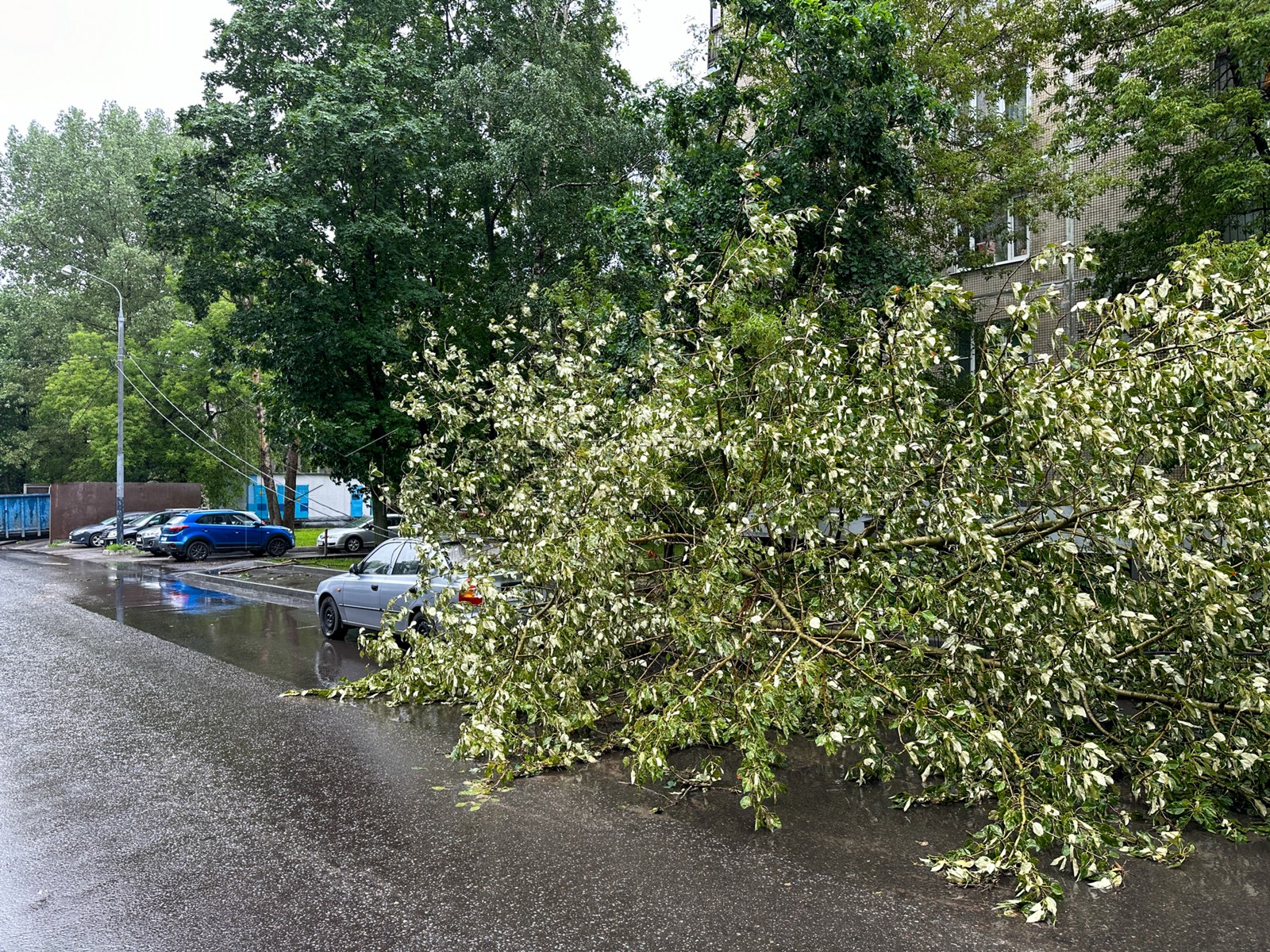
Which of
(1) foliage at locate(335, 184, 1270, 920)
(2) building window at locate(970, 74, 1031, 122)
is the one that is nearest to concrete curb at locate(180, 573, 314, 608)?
(1) foliage at locate(335, 184, 1270, 920)

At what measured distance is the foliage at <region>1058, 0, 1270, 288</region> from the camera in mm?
14414

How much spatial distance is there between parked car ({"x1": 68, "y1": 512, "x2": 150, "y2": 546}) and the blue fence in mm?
9573

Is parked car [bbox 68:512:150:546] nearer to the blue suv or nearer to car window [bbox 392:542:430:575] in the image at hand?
the blue suv

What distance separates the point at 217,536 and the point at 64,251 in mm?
29124

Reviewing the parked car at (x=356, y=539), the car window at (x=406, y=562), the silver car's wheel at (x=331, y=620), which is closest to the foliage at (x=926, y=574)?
the car window at (x=406, y=562)

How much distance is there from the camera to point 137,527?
36.1 meters

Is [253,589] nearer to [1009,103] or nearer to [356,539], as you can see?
[356,539]

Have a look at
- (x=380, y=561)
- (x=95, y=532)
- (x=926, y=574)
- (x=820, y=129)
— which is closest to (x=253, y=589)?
(x=380, y=561)

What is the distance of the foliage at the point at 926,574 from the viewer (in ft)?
18.2

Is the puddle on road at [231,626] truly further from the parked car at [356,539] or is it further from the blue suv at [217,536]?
the parked car at [356,539]

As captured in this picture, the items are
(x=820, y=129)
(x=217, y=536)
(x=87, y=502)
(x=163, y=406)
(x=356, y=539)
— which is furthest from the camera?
(x=87, y=502)

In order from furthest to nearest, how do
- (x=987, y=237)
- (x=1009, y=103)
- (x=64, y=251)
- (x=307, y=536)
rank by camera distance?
1. (x=64, y=251)
2. (x=307, y=536)
3. (x=1009, y=103)
4. (x=987, y=237)

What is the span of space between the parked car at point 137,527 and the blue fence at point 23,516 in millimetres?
11578

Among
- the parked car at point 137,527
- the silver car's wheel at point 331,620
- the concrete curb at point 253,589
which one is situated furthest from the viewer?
the parked car at point 137,527
